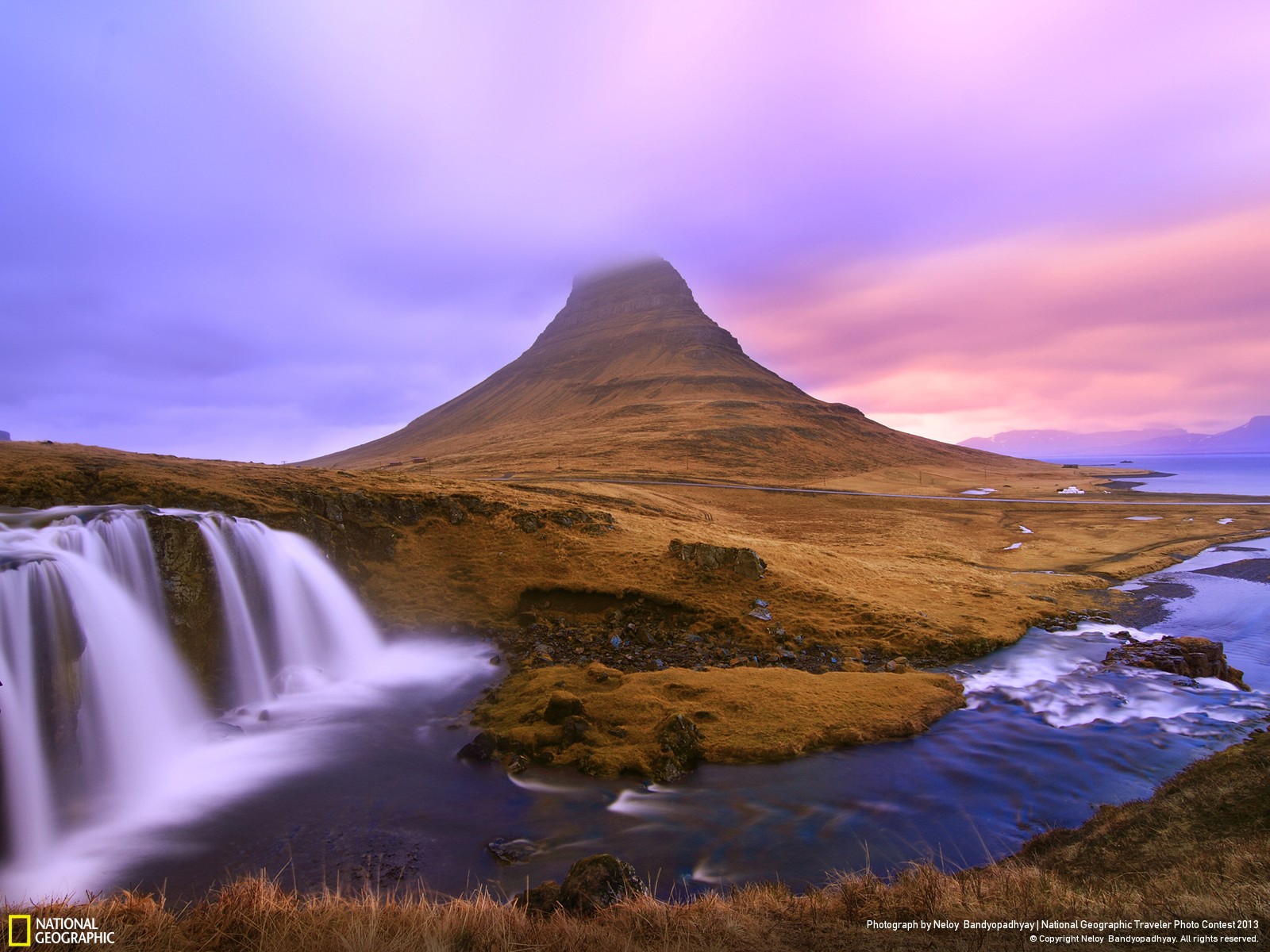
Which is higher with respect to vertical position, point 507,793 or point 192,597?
point 192,597

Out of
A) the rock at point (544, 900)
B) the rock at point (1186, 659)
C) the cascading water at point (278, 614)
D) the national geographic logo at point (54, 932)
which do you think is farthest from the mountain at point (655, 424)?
the national geographic logo at point (54, 932)

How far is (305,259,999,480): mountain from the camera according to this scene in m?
91.6

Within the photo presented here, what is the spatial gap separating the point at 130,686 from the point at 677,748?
12245 mm

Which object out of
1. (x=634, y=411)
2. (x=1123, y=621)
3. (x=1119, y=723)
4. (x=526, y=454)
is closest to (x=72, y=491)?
(x=1119, y=723)

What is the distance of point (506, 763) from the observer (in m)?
12.7

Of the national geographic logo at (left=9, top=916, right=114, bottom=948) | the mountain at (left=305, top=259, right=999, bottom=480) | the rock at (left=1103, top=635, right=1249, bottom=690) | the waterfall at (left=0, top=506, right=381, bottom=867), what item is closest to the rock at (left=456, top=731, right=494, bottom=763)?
the waterfall at (left=0, top=506, right=381, bottom=867)

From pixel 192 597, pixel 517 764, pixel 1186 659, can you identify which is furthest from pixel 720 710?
pixel 1186 659

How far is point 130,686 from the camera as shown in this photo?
44.2 ft

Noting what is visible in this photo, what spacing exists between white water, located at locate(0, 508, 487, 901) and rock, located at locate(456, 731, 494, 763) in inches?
135

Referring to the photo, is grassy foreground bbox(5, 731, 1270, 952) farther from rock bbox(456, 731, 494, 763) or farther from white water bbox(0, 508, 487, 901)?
rock bbox(456, 731, 494, 763)

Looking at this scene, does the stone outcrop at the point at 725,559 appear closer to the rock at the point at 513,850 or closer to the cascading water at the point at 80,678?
the rock at the point at 513,850

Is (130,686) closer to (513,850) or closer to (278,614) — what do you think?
(278,614)

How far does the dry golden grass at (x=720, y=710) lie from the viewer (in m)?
13.0

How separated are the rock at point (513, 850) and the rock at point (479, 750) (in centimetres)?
273
